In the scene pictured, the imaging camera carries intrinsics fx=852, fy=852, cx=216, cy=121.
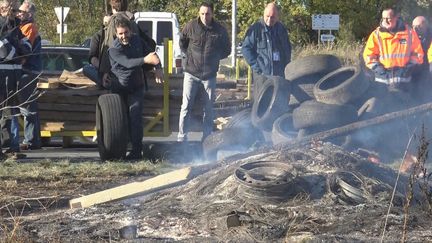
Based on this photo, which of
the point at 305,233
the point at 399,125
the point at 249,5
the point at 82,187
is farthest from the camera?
the point at 249,5

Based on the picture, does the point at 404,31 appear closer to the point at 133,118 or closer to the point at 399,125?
the point at 399,125

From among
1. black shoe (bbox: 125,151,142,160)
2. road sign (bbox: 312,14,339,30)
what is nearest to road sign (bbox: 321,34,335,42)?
road sign (bbox: 312,14,339,30)

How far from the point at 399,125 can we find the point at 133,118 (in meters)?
3.50

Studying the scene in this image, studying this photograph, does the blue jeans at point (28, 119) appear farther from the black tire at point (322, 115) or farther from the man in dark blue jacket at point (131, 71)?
the black tire at point (322, 115)

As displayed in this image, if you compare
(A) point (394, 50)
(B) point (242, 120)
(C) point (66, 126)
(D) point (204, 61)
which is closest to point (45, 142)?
(C) point (66, 126)

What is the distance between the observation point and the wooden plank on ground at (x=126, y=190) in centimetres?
802

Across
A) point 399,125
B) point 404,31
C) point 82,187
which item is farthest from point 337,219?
point 404,31

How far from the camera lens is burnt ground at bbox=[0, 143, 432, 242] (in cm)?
656

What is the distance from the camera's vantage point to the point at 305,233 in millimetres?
6473

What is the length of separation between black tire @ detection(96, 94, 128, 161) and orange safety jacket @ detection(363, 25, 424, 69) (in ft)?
11.8

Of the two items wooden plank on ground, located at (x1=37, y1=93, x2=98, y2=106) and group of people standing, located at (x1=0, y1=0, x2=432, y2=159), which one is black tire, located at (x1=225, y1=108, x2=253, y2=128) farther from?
wooden plank on ground, located at (x1=37, y1=93, x2=98, y2=106)

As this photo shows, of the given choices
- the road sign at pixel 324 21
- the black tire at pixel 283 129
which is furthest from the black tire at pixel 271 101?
the road sign at pixel 324 21

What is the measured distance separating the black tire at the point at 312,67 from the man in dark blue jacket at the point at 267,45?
588 millimetres

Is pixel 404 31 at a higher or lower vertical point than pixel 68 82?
higher
